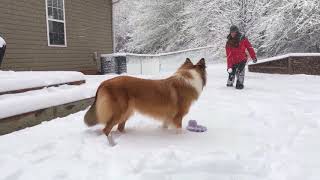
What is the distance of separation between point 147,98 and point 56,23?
9.14 metres

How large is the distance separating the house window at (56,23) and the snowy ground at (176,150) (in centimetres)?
711

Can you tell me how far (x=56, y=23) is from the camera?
12.6m

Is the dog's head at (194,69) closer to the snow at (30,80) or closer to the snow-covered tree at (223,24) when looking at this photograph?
the snow at (30,80)

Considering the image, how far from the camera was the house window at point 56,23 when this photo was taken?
12.3 meters

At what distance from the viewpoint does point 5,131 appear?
4.72 m

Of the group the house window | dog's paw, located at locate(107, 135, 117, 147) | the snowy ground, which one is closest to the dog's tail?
the snowy ground

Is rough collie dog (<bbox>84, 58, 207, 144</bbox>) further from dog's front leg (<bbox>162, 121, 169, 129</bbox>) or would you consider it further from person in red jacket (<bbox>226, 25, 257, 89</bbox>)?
person in red jacket (<bbox>226, 25, 257, 89</bbox>)

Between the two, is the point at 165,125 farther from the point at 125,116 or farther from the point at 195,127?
the point at 125,116

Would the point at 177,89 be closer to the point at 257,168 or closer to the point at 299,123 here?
the point at 257,168

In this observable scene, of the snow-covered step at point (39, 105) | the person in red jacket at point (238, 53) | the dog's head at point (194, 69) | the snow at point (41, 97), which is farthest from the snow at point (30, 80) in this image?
the person in red jacket at point (238, 53)

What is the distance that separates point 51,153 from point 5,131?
1.19 meters

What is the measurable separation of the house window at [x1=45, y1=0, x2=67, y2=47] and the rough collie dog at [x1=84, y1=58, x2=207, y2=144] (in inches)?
330

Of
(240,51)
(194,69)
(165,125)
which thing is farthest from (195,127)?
(240,51)

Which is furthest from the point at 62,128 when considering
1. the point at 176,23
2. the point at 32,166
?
the point at 176,23
